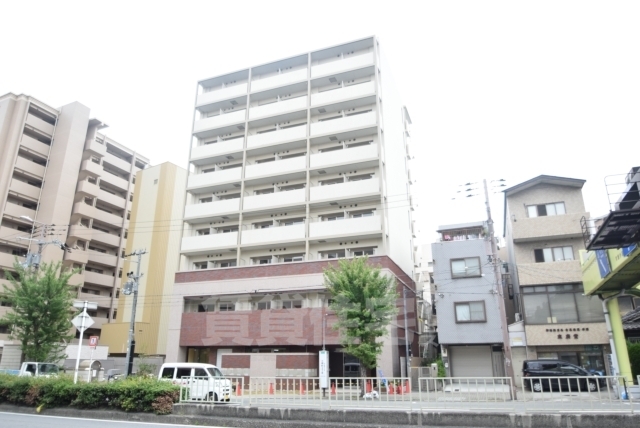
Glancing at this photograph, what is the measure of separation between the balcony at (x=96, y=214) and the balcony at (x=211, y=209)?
54.4 feet

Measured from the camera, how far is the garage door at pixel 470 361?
27625mm

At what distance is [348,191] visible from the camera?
31781mm

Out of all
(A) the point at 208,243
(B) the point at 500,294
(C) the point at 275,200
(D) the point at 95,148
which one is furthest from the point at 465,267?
(D) the point at 95,148

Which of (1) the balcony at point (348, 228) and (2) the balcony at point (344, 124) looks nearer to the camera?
(1) the balcony at point (348, 228)

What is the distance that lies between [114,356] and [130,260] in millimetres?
9092

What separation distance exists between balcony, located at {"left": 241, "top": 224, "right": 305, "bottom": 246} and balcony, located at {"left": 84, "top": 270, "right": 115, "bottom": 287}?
22.4 m

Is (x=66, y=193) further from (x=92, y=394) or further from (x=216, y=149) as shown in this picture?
(x=92, y=394)

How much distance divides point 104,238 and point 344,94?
3119 cm

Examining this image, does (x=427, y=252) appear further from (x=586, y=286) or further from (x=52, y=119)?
(x=52, y=119)

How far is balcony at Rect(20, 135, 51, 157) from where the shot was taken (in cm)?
4469

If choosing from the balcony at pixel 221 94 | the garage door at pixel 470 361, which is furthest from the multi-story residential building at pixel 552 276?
the balcony at pixel 221 94

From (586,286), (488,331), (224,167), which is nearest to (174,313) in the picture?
(224,167)

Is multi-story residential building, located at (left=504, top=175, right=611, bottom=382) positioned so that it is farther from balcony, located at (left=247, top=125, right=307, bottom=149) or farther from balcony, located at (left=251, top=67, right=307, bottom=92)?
balcony, located at (left=251, top=67, right=307, bottom=92)

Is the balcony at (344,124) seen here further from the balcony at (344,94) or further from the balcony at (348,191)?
the balcony at (348,191)
